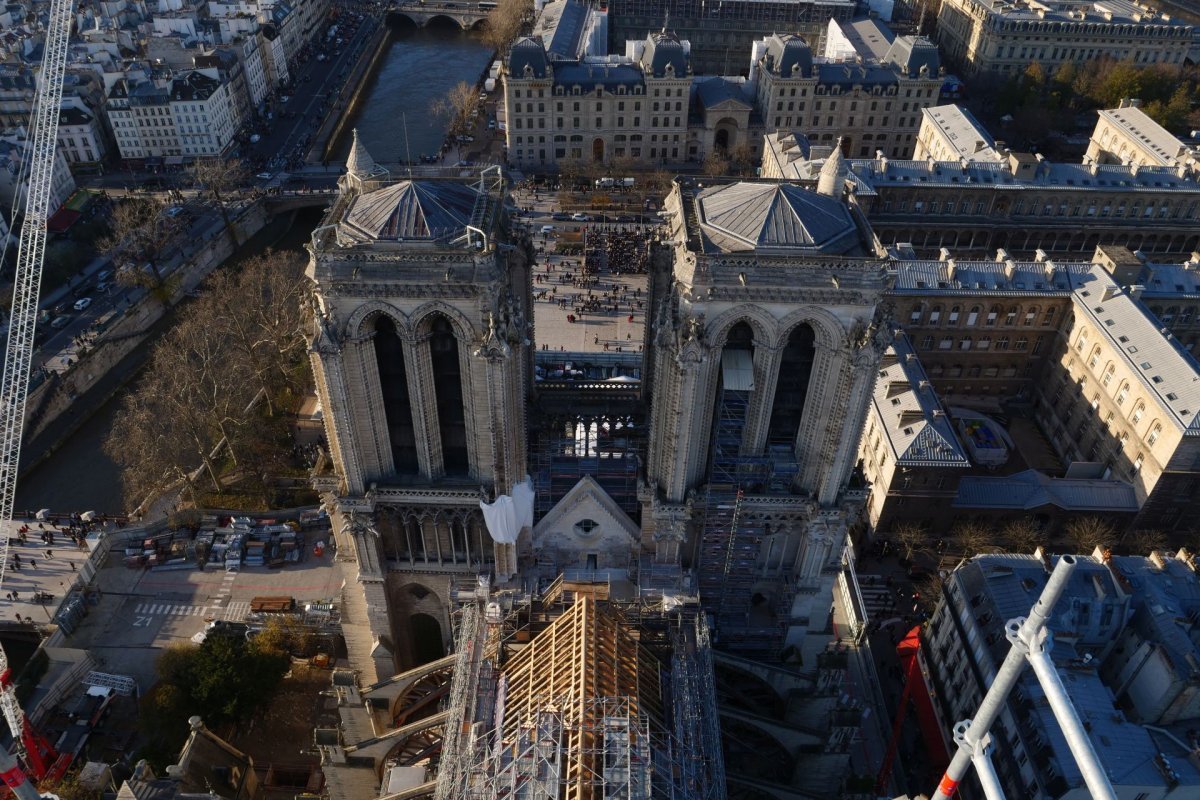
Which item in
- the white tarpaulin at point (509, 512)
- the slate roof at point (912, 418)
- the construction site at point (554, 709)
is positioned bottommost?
the slate roof at point (912, 418)

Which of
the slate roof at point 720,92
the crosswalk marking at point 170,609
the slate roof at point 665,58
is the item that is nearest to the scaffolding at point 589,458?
the crosswalk marking at point 170,609

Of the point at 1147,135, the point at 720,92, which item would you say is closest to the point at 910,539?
the point at 1147,135

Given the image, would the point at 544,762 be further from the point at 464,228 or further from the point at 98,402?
the point at 98,402

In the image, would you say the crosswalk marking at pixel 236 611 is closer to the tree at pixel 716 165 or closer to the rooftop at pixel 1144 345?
the rooftop at pixel 1144 345

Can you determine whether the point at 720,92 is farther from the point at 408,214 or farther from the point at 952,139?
the point at 408,214

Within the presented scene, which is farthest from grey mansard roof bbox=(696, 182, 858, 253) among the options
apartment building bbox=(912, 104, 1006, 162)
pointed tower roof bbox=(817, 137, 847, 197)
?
apartment building bbox=(912, 104, 1006, 162)

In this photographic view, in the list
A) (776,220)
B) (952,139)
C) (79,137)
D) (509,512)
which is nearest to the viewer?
Result: (776,220)

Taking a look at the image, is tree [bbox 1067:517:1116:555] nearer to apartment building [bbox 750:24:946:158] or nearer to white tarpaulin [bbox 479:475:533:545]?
white tarpaulin [bbox 479:475:533:545]
